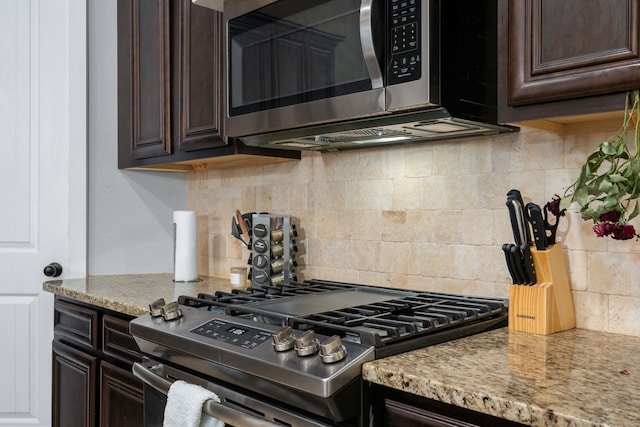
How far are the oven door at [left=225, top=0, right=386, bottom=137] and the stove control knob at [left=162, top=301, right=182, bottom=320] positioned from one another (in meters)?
0.61

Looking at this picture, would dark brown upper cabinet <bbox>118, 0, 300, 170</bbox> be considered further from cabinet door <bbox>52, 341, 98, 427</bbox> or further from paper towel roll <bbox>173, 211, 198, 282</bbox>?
cabinet door <bbox>52, 341, 98, 427</bbox>

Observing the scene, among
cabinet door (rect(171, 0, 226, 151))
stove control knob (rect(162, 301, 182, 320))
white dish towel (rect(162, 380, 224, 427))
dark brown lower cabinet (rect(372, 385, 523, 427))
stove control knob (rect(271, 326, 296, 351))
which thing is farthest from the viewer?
cabinet door (rect(171, 0, 226, 151))

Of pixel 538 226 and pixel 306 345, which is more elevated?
pixel 538 226

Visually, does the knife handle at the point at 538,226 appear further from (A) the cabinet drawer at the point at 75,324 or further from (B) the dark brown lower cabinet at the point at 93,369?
(A) the cabinet drawer at the point at 75,324

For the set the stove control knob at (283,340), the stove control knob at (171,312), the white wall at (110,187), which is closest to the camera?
the stove control knob at (283,340)

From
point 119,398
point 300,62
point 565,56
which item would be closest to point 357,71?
point 300,62

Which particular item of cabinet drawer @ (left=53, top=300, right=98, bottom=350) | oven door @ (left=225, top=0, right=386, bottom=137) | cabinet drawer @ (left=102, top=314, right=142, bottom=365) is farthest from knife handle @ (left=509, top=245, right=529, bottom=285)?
cabinet drawer @ (left=53, top=300, right=98, bottom=350)

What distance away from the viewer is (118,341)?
196 centimetres

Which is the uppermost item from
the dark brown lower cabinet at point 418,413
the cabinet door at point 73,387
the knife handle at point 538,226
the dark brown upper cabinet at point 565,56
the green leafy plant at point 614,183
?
the dark brown upper cabinet at point 565,56

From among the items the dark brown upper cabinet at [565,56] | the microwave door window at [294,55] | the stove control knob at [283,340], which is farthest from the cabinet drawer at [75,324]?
the dark brown upper cabinet at [565,56]

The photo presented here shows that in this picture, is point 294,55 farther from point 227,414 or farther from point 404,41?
point 227,414

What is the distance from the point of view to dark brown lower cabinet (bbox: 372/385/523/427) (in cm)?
98

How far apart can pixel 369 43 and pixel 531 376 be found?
0.85 meters

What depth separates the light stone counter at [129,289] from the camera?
76.0 inches
